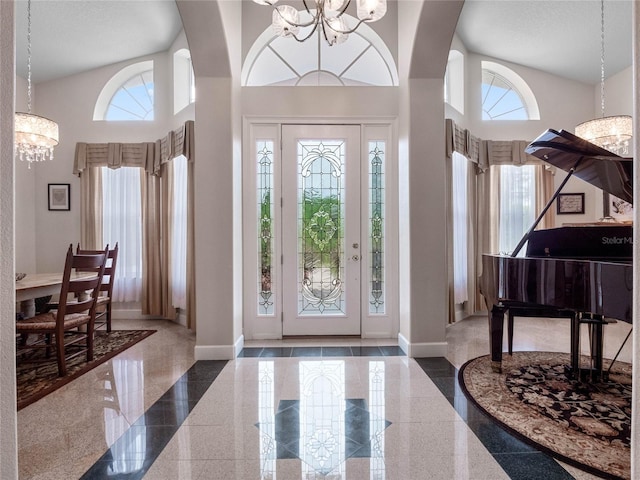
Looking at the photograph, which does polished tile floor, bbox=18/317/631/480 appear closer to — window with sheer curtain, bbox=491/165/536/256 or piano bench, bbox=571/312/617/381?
piano bench, bbox=571/312/617/381

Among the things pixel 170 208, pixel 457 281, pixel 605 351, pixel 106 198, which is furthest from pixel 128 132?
pixel 605 351

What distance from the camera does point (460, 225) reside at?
180 inches

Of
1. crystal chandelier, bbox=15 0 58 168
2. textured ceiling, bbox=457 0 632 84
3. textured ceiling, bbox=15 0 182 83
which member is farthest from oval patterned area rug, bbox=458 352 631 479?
textured ceiling, bbox=15 0 182 83

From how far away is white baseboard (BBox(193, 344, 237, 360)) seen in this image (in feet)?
10.7

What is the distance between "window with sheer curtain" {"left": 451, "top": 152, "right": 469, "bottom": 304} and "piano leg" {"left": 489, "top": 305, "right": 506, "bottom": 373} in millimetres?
1613

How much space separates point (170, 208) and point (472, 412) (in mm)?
4063

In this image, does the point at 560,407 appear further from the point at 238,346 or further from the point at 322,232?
the point at 238,346

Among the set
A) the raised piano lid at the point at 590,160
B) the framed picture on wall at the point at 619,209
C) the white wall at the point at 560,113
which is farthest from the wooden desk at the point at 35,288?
the framed picture on wall at the point at 619,209

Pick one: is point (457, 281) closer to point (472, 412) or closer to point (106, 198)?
point (472, 412)

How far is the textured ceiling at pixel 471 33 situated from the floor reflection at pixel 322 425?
4.16m

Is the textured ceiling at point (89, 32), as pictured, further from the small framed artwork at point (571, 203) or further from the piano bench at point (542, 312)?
the small framed artwork at point (571, 203)

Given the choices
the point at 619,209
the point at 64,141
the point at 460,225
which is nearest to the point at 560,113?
the point at 619,209

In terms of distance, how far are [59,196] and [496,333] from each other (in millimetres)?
5737

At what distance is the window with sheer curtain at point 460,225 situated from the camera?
4.46 m
